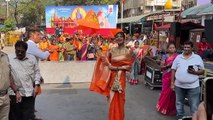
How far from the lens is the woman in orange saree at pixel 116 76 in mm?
5980

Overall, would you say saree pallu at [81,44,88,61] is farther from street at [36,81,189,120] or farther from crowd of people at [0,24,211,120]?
crowd of people at [0,24,211,120]

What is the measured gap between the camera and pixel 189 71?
597 centimetres

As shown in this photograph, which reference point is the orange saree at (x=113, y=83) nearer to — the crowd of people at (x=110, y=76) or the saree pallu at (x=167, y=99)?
the crowd of people at (x=110, y=76)

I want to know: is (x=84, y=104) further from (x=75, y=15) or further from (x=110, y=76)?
(x=75, y=15)

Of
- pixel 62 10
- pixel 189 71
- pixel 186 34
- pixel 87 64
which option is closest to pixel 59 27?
pixel 62 10

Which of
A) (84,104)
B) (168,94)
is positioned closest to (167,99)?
(168,94)

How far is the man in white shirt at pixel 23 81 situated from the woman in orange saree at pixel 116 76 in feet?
3.83

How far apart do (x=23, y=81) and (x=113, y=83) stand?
1.51m

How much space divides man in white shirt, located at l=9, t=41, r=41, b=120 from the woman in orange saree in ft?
3.83

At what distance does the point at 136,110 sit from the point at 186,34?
34.0ft

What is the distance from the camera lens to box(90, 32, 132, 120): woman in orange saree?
5.98m

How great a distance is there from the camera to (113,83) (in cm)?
606

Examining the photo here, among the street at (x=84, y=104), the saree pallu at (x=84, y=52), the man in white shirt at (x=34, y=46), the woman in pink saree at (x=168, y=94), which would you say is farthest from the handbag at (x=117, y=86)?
the saree pallu at (x=84, y=52)

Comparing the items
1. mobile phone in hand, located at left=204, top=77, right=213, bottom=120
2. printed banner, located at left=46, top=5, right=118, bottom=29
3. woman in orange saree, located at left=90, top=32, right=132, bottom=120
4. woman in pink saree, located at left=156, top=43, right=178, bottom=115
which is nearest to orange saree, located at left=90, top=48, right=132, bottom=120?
woman in orange saree, located at left=90, top=32, right=132, bottom=120
